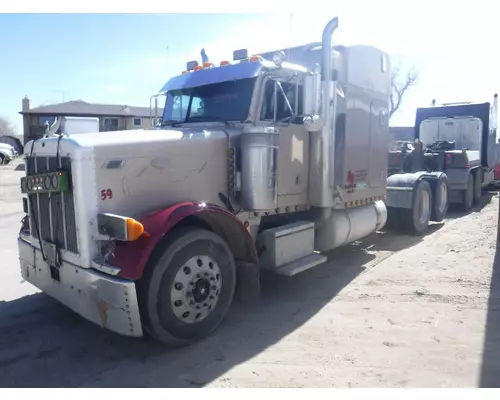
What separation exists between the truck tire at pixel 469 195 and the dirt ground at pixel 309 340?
6.01 m

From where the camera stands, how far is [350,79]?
19.0 ft

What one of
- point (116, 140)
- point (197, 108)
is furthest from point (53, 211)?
point (197, 108)

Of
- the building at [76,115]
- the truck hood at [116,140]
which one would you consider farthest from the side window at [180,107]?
the building at [76,115]

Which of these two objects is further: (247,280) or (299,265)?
(299,265)

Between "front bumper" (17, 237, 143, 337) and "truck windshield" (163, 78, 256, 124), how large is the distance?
94.0 inches

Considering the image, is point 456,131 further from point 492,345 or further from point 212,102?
point 492,345

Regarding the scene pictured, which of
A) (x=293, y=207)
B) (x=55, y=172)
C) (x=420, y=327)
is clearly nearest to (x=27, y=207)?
(x=55, y=172)

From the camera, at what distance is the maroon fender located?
340 centimetres

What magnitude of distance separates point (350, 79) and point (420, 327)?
3417 mm

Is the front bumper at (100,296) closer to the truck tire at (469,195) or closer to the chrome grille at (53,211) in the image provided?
the chrome grille at (53,211)

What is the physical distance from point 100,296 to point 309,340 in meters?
1.94

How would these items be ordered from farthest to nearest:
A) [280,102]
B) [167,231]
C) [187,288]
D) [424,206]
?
[424,206], [280,102], [187,288], [167,231]

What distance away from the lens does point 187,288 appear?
376 centimetres

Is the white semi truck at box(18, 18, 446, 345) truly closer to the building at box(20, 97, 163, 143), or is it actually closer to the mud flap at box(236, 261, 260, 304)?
the mud flap at box(236, 261, 260, 304)
